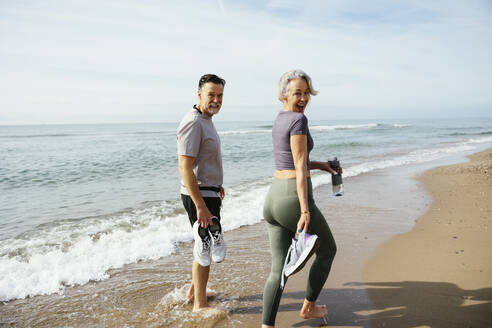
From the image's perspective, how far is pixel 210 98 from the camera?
2691 millimetres

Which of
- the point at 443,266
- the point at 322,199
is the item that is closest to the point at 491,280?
the point at 443,266

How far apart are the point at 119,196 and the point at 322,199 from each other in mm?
5216

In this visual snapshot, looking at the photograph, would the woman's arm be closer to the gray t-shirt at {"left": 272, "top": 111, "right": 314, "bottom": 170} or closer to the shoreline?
the gray t-shirt at {"left": 272, "top": 111, "right": 314, "bottom": 170}

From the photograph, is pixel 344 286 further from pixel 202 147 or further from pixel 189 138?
pixel 189 138

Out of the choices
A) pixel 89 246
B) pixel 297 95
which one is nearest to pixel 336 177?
pixel 297 95

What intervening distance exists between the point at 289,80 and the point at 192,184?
1.08 metres

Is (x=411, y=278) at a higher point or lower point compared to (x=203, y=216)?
lower

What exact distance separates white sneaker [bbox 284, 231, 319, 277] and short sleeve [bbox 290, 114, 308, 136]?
71cm

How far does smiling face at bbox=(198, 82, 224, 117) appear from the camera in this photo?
8.82 feet

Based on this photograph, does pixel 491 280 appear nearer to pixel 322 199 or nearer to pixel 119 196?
pixel 322 199

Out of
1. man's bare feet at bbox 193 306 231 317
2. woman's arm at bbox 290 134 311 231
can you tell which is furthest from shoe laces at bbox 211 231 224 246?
woman's arm at bbox 290 134 311 231

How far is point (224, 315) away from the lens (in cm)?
296

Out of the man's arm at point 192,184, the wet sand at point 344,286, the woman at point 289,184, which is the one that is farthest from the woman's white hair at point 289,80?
the wet sand at point 344,286

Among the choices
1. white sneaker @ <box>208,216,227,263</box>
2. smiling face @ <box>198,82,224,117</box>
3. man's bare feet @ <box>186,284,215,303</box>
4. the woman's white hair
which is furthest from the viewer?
man's bare feet @ <box>186,284,215,303</box>
